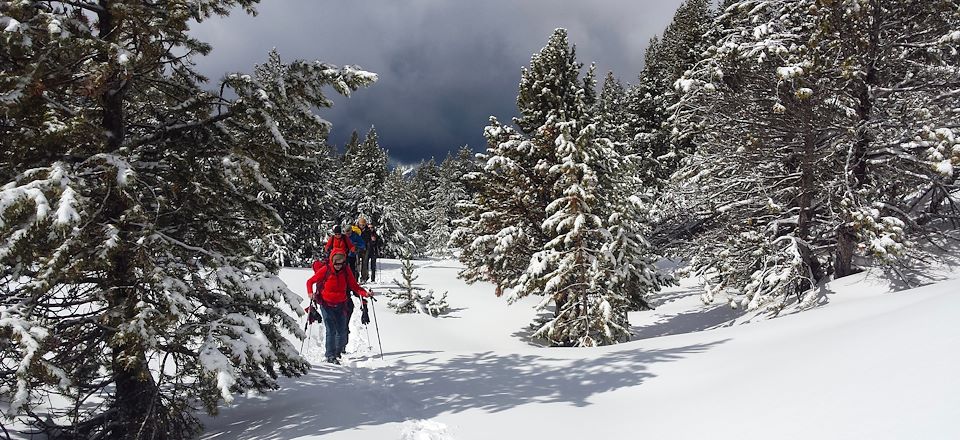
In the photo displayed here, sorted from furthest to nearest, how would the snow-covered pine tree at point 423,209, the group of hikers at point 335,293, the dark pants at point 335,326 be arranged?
the snow-covered pine tree at point 423,209, the dark pants at point 335,326, the group of hikers at point 335,293

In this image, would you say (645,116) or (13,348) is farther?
(645,116)

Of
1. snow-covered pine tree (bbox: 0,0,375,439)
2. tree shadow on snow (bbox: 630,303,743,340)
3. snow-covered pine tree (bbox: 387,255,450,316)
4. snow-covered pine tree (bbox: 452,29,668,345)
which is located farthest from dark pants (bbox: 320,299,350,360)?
tree shadow on snow (bbox: 630,303,743,340)

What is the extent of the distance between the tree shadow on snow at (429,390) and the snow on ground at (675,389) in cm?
3

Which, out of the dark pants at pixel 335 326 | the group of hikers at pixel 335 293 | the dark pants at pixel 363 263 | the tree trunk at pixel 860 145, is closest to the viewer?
the group of hikers at pixel 335 293

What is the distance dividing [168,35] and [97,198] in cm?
172

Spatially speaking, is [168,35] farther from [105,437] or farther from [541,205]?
[541,205]

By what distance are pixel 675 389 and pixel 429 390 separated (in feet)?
9.53

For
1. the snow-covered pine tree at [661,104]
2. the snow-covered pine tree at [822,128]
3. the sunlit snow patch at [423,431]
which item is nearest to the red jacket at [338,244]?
the sunlit snow patch at [423,431]

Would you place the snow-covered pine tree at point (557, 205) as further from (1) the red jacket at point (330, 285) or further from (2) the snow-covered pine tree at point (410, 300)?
(1) the red jacket at point (330, 285)

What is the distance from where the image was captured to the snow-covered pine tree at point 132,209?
3.91 meters

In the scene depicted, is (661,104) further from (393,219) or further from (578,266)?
(393,219)

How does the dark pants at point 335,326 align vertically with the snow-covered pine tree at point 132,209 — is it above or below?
below

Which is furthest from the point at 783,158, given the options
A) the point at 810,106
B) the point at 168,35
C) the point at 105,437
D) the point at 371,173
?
the point at 371,173

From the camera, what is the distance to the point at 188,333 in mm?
4590
